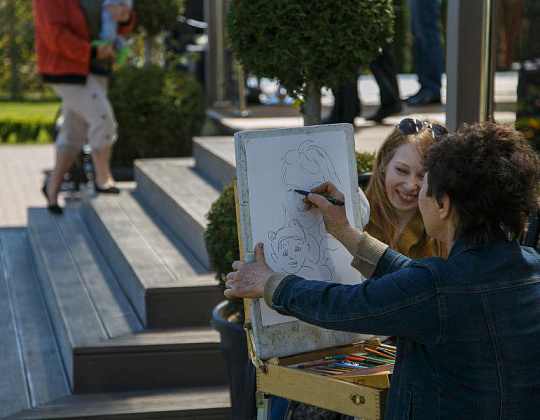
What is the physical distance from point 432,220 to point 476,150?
208 mm

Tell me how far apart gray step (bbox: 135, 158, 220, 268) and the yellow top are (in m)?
1.95

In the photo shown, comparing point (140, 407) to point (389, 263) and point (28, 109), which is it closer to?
point (389, 263)

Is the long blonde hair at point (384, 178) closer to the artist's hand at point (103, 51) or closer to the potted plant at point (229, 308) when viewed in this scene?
the potted plant at point (229, 308)

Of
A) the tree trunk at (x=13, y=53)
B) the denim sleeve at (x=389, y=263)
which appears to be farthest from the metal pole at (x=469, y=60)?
the tree trunk at (x=13, y=53)

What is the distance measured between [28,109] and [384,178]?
58.5 feet

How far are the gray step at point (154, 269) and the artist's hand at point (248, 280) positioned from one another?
218 cm

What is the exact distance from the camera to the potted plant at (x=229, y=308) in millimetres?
3902

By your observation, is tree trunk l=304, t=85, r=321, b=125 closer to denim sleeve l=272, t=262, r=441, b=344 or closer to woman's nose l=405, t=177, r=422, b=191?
woman's nose l=405, t=177, r=422, b=191

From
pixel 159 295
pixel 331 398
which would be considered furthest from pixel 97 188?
pixel 331 398

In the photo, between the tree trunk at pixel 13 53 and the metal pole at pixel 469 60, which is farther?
the tree trunk at pixel 13 53

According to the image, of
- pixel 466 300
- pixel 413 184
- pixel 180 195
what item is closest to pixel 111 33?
pixel 180 195

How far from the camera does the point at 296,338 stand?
9.11ft

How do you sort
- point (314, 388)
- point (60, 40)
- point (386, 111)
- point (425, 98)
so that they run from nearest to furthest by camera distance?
point (314, 388) < point (60, 40) < point (386, 111) < point (425, 98)

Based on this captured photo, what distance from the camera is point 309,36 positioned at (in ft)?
13.4
